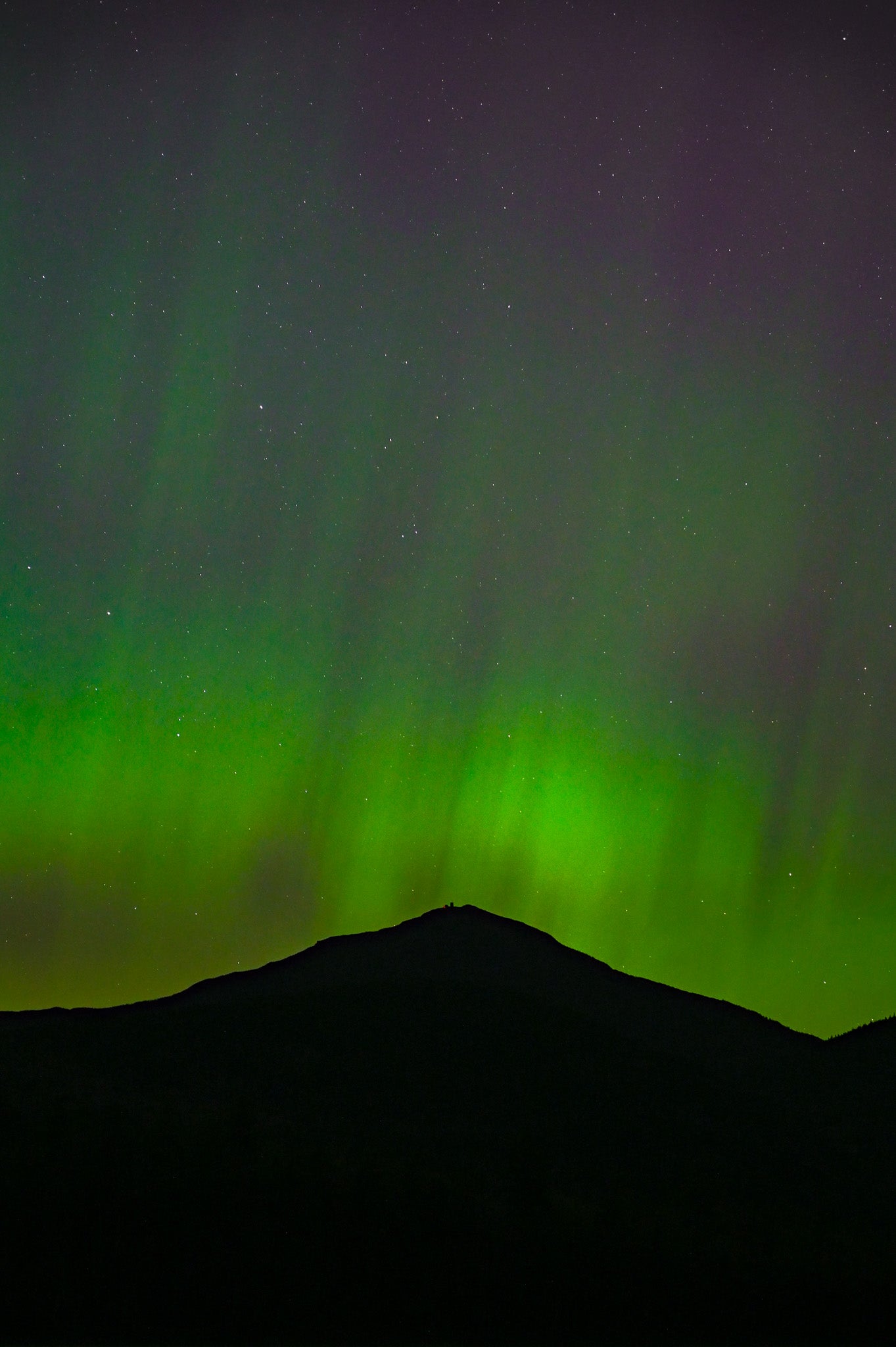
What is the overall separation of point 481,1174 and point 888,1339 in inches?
485

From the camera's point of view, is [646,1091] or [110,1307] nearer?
[110,1307]

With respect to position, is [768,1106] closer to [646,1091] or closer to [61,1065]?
[646,1091]

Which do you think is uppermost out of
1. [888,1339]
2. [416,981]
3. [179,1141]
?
[416,981]

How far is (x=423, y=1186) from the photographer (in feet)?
88.8

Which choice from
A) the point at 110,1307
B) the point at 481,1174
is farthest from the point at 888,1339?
the point at 110,1307

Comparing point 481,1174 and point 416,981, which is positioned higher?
point 416,981

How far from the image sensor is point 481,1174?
29.7 meters

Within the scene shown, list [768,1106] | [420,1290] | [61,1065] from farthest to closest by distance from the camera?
[768,1106]
[61,1065]
[420,1290]

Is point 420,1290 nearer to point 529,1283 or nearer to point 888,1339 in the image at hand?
point 529,1283

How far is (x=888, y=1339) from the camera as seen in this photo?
20000 mm

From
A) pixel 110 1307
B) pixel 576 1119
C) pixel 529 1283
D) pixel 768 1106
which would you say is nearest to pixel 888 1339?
pixel 529 1283

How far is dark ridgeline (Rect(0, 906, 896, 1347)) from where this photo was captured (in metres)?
20.8

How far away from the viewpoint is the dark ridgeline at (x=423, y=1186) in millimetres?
20781

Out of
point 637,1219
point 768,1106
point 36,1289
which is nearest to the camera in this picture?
point 36,1289
